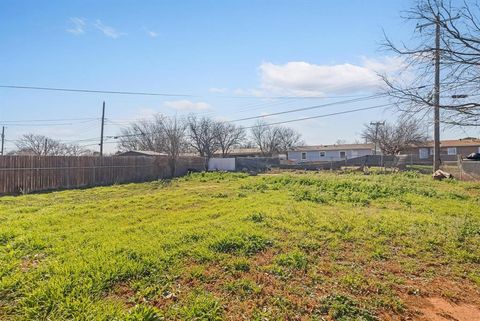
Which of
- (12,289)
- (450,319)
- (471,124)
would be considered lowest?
(450,319)

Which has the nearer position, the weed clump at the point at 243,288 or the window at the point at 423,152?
the weed clump at the point at 243,288

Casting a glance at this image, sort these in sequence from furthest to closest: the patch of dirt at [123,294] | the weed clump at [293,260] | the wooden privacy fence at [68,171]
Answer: the wooden privacy fence at [68,171] < the weed clump at [293,260] < the patch of dirt at [123,294]

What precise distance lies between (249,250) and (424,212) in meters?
5.18

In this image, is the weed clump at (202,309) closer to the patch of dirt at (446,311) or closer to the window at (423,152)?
the patch of dirt at (446,311)

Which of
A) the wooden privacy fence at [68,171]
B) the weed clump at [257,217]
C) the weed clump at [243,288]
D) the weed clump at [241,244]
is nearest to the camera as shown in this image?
the weed clump at [243,288]

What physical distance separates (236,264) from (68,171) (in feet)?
46.1

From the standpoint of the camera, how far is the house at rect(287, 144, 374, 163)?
5481 cm

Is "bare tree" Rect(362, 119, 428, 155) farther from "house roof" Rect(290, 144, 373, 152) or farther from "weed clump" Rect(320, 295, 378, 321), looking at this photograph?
"weed clump" Rect(320, 295, 378, 321)

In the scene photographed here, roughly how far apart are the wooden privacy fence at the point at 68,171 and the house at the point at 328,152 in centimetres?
3693

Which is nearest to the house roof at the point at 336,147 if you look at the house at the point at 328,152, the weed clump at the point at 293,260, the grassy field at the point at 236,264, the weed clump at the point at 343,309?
the house at the point at 328,152

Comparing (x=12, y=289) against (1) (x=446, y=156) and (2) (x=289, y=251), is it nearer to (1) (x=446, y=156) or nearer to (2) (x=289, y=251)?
(2) (x=289, y=251)

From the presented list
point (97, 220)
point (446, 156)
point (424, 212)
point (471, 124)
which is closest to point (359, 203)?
point (424, 212)

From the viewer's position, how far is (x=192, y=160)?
28750mm

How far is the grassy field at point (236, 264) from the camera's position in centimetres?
304
